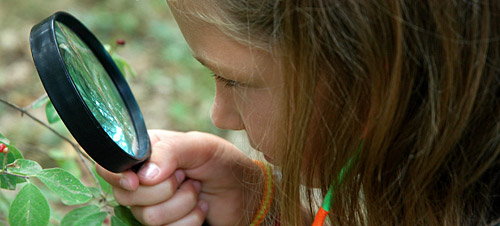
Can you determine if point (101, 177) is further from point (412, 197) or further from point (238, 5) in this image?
point (412, 197)

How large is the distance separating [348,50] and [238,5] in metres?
0.24

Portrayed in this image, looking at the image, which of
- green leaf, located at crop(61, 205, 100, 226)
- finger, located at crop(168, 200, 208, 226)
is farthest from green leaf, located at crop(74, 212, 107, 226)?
finger, located at crop(168, 200, 208, 226)

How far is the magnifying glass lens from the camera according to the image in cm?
113

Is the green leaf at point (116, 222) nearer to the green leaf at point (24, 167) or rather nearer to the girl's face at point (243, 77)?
the green leaf at point (24, 167)

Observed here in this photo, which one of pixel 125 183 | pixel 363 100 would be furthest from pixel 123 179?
pixel 363 100

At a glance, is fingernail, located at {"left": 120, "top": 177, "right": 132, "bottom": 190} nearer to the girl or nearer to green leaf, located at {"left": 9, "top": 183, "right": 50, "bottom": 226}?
the girl

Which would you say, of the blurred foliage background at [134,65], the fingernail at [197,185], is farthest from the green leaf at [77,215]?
the blurred foliage background at [134,65]

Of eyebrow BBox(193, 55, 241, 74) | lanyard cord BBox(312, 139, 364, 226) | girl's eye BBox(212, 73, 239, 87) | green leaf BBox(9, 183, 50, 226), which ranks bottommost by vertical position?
lanyard cord BBox(312, 139, 364, 226)

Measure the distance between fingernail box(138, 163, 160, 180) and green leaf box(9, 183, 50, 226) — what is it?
301 millimetres

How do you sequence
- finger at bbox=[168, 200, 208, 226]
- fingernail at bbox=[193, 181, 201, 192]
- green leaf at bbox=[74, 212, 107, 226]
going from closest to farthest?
green leaf at bbox=[74, 212, 107, 226] → finger at bbox=[168, 200, 208, 226] → fingernail at bbox=[193, 181, 201, 192]

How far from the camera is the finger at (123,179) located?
132cm

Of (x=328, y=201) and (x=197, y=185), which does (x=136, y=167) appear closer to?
(x=197, y=185)

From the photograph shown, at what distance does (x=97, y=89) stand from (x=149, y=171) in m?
0.24

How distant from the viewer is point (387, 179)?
3.98 ft
